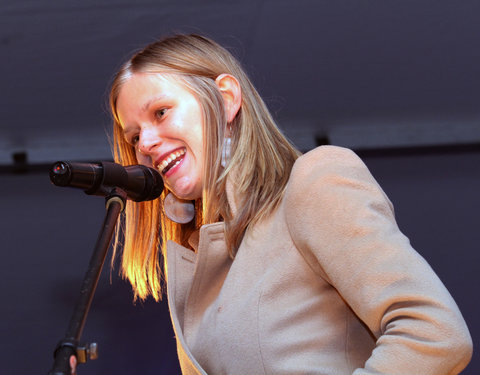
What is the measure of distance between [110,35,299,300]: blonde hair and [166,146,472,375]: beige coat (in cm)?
7

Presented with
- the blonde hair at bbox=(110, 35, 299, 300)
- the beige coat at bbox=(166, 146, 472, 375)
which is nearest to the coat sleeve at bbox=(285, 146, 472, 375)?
the beige coat at bbox=(166, 146, 472, 375)

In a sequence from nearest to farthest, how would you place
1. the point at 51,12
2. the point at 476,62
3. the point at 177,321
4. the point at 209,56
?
the point at 177,321
the point at 209,56
the point at 51,12
the point at 476,62

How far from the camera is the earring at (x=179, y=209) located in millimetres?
1720

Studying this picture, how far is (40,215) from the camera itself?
2.80 metres

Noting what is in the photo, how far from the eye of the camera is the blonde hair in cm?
145

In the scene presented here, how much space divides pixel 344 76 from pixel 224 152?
1239 millimetres

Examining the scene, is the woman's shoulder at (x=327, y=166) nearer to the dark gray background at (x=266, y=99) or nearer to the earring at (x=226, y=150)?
the earring at (x=226, y=150)

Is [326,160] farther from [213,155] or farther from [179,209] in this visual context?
[179,209]

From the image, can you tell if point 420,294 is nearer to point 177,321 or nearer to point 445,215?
point 177,321

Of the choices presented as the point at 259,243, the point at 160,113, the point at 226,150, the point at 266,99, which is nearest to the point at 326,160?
the point at 259,243

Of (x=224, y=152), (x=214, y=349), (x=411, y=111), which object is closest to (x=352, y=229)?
(x=214, y=349)

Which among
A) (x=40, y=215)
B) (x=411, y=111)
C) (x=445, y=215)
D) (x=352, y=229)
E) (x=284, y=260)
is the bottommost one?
(x=40, y=215)

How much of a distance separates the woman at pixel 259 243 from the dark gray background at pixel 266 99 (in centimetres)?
78

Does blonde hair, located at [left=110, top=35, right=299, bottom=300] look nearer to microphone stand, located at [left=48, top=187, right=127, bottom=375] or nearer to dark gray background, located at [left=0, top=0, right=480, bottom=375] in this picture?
microphone stand, located at [left=48, top=187, right=127, bottom=375]
